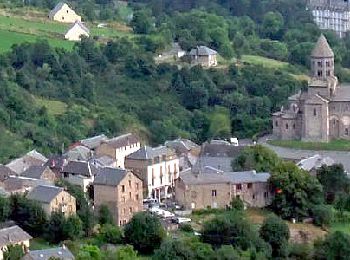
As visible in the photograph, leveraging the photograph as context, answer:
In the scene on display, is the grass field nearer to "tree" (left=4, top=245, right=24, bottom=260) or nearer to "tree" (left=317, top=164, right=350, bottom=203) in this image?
"tree" (left=317, top=164, right=350, bottom=203)

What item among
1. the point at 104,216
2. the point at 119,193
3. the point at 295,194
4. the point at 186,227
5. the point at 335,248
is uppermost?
the point at 119,193

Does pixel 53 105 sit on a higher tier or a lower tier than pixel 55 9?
lower

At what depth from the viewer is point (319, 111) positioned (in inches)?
2434

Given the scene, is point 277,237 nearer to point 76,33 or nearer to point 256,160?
point 256,160

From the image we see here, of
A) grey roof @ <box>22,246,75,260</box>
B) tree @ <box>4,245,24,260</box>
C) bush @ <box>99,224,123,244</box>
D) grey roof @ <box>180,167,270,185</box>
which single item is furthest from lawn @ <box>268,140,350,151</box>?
tree @ <box>4,245,24,260</box>

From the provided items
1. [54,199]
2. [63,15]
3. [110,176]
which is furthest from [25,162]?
[63,15]

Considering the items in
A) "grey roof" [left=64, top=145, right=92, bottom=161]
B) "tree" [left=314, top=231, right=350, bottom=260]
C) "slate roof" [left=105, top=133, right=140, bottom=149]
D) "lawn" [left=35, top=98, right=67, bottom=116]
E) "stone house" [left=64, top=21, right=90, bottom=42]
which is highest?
"stone house" [left=64, top=21, right=90, bottom=42]

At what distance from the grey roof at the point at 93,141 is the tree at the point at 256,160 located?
20.9 feet

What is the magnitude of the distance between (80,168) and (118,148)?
14.3 feet

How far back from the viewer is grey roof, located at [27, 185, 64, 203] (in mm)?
49938

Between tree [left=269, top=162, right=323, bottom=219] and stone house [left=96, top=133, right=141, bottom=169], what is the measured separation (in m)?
7.20

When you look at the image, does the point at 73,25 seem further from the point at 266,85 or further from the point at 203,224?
the point at 203,224

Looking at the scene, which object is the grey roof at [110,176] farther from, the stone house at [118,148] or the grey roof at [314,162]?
the grey roof at [314,162]

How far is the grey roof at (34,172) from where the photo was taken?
53.9 m
